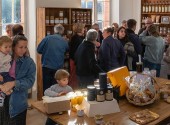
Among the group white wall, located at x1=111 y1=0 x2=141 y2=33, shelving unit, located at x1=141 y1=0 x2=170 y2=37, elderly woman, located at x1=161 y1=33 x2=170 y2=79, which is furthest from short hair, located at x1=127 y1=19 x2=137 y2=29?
shelving unit, located at x1=141 y1=0 x2=170 y2=37

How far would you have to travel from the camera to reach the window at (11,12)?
5723 mm

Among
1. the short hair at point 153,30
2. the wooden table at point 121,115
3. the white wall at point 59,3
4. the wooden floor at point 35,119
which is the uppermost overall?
the white wall at point 59,3

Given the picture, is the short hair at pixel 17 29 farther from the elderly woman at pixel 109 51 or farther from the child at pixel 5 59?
the child at pixel 5 59

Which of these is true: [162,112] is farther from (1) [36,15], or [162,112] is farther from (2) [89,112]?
(1) [36,15]

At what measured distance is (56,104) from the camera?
2.53 metres

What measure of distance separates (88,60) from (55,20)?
1.89 metres

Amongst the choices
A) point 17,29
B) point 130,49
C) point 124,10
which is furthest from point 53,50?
point 124,10

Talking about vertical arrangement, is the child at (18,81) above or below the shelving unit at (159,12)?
below

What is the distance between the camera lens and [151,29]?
5199mm

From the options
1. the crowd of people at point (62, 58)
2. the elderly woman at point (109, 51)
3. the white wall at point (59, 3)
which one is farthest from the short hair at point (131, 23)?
the white wall at point (59, 3)

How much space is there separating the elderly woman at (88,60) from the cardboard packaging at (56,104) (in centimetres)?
174

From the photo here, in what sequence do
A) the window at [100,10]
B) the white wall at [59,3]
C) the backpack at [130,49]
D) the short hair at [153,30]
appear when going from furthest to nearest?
the window at [100,10] < the white wall at [59,3] < the short hair at [153,30] < the backpack at [130,49]

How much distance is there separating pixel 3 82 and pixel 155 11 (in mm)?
6323

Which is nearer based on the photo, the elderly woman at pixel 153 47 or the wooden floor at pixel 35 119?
the wooden floor at pixel 35 119
